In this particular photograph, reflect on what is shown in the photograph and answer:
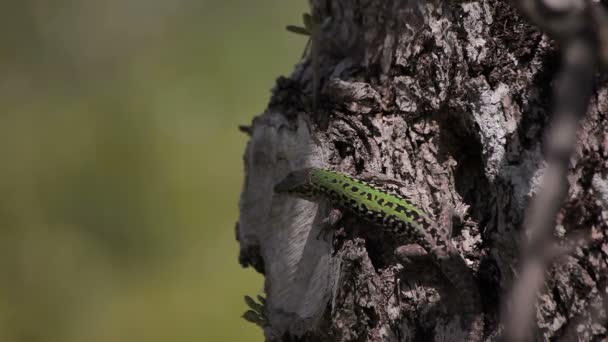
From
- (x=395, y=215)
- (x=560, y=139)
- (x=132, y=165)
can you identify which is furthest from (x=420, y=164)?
(x=132, y=165)

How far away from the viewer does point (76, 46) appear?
6.43m

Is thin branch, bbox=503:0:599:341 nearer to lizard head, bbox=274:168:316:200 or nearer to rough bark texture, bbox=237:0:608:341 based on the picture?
rough bark texture, bbox=237:0:608:341

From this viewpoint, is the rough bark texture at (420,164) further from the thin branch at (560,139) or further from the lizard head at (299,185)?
the thin branch at (560,139)

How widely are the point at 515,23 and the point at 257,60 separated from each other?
150 inches

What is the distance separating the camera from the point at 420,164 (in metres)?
2.55

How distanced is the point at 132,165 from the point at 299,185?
296cm

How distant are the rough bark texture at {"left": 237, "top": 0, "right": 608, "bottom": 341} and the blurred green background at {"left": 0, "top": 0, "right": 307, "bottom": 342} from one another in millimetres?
2009

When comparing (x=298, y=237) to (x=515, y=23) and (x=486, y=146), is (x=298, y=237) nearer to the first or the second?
(x=486, y=146)

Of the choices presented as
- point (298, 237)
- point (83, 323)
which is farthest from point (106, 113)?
point (298, 237)

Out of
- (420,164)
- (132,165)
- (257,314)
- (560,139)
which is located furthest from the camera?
(132,165)

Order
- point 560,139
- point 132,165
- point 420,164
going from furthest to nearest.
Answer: point 132,165 < point 420,164 < point 560,139

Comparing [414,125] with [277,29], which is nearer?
[414,125]

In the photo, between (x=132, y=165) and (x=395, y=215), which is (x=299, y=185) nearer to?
(x=395, y=215)

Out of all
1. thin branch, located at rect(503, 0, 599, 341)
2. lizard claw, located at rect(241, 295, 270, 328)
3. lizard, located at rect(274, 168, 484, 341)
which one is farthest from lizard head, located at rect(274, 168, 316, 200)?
thin branch, located at rect(503, 0, 599, 341)
